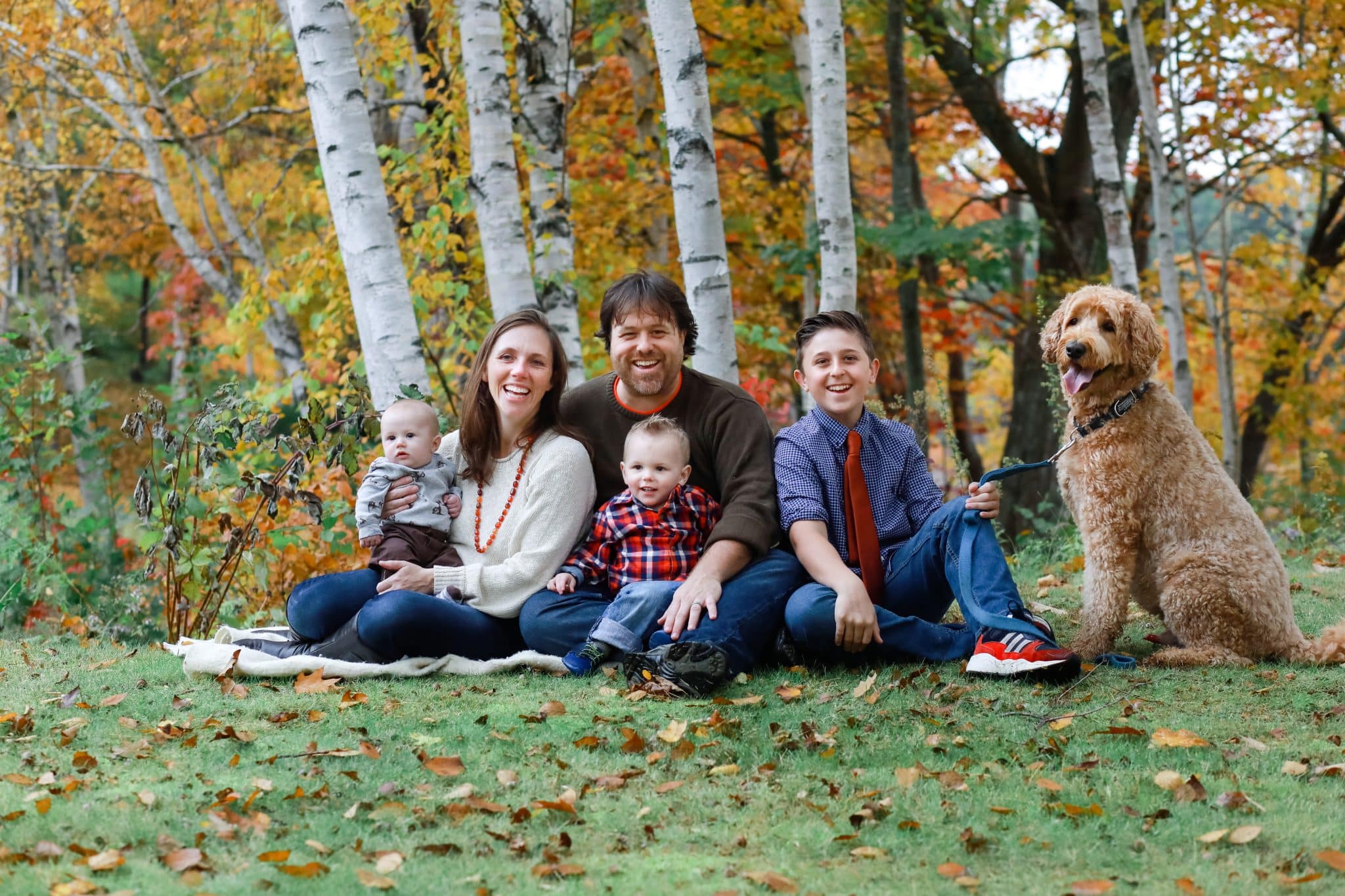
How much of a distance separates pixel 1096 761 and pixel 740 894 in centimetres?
121

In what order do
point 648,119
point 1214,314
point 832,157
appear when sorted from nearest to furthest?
point 832,157
point 1214,314
point 648,119

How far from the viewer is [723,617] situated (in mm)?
3982

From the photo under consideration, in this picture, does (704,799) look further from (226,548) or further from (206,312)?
(206,312)

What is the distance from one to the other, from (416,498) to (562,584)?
2.14ft

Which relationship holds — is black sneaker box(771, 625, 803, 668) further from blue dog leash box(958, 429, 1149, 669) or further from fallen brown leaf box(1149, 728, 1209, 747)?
fallen brown leaf box(1149, 728, 1209, 747)

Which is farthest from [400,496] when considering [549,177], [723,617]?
[549,177]

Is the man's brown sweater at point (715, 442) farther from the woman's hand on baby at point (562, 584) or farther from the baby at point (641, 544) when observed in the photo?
the woman's hand on baby at point (562, 584)

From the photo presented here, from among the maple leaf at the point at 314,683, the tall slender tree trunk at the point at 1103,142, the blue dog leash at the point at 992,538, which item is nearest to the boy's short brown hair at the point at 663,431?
the blue dog leash at the point at 992,538

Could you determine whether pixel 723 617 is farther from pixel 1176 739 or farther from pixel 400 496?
pixel 1176 739

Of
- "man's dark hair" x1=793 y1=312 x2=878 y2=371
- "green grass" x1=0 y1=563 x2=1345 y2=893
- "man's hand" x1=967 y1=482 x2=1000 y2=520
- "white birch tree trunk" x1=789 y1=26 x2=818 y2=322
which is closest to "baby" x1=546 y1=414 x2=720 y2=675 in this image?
"green grass" x1=0 y1=563 x2=1345 y2=893

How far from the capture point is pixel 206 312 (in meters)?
19.0

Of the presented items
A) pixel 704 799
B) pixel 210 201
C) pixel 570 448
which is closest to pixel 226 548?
pixel 570 448

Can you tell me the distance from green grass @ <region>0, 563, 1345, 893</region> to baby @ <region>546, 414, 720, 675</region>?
226 mm

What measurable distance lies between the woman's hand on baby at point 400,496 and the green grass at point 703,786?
648mm
